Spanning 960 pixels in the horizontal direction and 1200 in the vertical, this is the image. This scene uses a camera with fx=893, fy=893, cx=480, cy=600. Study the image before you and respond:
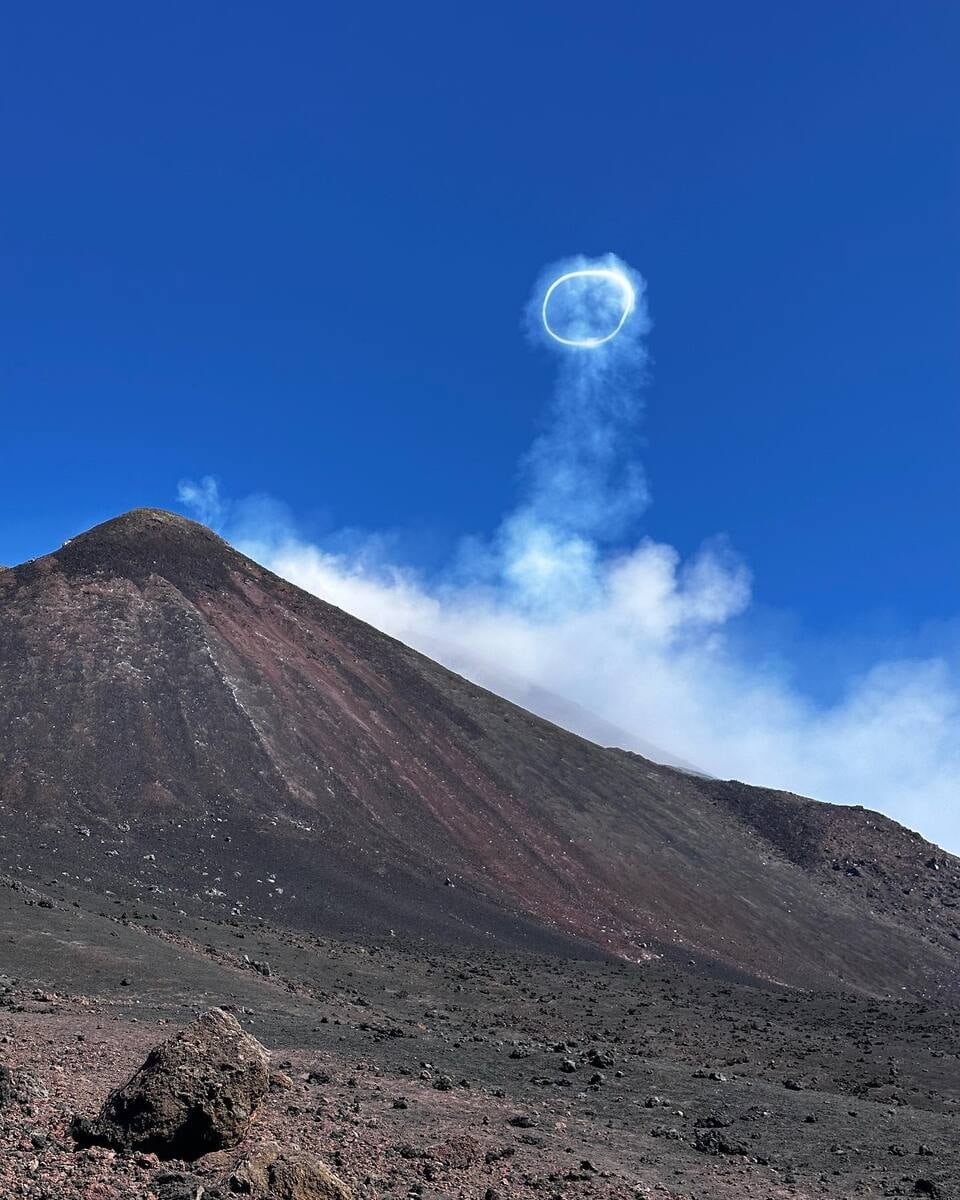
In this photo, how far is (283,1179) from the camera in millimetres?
5992

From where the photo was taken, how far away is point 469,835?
43.4m

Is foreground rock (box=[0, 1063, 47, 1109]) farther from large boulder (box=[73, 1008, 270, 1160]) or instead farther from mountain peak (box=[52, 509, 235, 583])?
mountain peak (box=[52, 509, 235, 583])

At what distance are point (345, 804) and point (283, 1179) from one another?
3596cm

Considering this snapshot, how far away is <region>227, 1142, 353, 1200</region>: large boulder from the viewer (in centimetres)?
586

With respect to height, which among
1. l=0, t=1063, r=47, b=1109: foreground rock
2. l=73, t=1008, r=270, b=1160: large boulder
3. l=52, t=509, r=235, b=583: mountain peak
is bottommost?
l=0, t=1063, r=47, b=1109: foreground rock

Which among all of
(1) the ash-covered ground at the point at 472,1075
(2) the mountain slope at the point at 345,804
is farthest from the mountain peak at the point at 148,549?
(1) the ash-covered ground at the point at 472,1075

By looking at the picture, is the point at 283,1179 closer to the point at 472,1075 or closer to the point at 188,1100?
the point at 188,1100

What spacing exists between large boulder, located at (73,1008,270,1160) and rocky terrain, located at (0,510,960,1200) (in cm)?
3

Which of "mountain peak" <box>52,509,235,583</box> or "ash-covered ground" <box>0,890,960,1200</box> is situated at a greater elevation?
"mountain peak" <box>52,509,235,583</box>

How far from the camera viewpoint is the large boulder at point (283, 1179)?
19.2 ft

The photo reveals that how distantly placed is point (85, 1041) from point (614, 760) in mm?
55626

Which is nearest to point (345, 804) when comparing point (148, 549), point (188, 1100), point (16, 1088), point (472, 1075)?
point (148, 549)

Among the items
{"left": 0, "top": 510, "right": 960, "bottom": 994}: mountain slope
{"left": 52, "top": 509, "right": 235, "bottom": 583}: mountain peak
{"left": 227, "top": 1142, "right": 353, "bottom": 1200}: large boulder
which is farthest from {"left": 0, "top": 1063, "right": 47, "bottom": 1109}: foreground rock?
{"left": 52, "top": 509, "right": 235, "bottom": 583}: mountain peak

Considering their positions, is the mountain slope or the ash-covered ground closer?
the ash-covered ground
